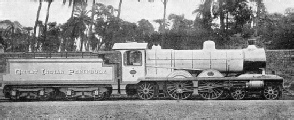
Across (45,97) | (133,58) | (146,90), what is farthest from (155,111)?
(45,97)

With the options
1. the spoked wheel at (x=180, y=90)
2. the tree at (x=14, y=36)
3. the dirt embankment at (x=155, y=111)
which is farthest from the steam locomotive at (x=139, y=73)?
the dirt embankment at (x=155, y=111)

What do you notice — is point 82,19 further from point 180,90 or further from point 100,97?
point 180,90

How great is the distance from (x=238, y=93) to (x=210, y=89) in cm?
113

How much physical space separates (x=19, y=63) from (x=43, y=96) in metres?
1.68

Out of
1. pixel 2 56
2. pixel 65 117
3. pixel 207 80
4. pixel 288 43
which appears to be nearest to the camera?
pixel 65 117

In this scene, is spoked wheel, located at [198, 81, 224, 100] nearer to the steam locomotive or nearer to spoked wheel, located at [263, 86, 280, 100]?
the steam locomotive

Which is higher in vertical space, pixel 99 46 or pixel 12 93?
pixel 99 46

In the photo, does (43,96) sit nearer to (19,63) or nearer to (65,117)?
(19,63)

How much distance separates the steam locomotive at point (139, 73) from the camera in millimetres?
13555

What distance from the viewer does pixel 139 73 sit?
1377cm

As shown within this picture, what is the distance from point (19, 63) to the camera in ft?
45.5

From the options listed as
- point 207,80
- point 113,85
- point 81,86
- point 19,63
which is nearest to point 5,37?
point 19,63

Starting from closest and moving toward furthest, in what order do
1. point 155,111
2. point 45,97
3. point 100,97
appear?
point 155,111, point 100,97, point 45,97

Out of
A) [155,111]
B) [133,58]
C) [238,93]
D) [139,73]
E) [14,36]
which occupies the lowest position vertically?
[155,111]
